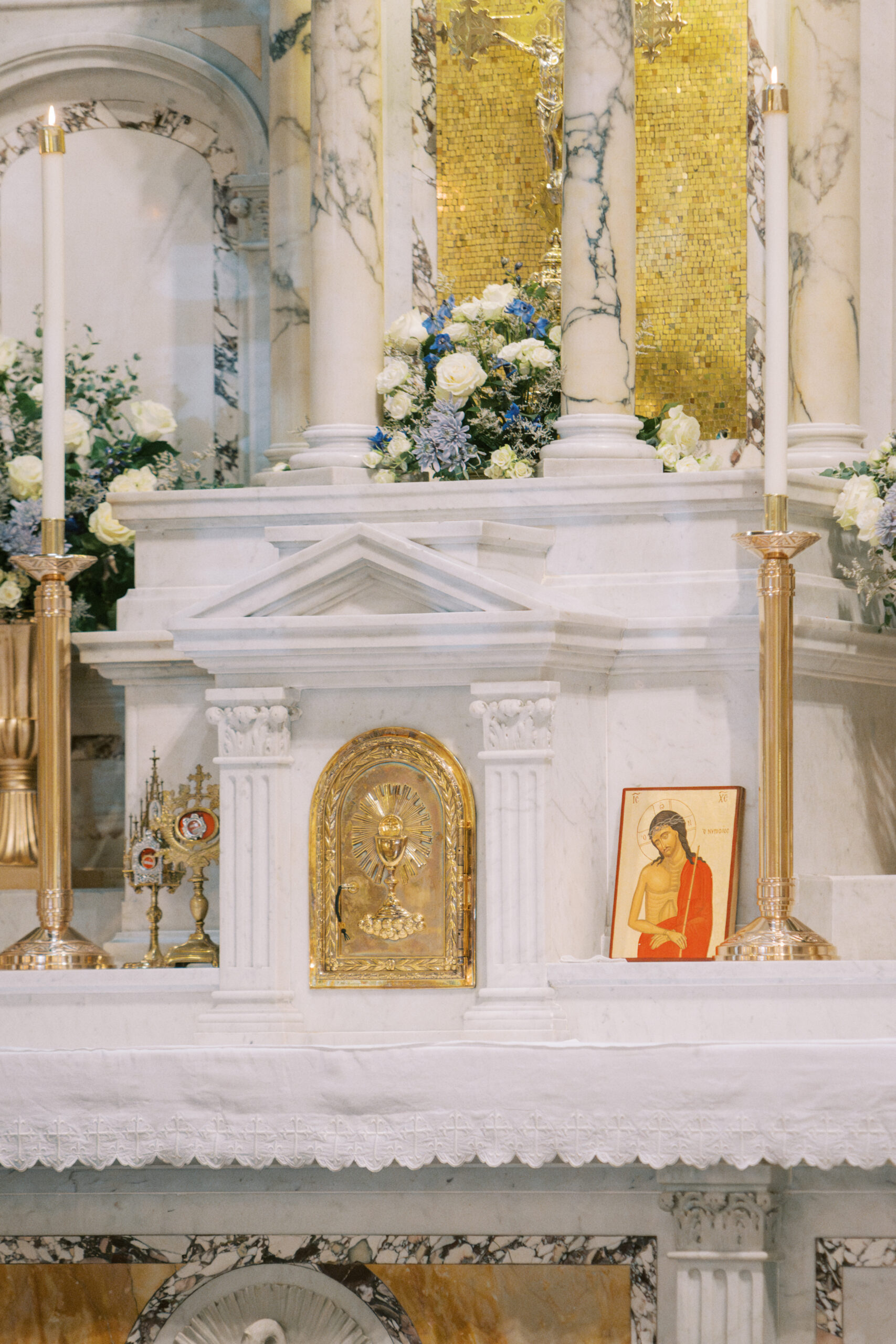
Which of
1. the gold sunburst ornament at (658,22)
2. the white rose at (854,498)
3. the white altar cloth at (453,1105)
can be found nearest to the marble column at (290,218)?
the gold sunburst ornament at (658,22)

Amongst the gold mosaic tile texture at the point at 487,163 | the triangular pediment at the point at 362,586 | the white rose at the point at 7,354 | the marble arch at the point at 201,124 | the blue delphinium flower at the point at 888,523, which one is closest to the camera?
the triangular pediment at the point at 362,586

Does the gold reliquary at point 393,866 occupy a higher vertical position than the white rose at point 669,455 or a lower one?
lower

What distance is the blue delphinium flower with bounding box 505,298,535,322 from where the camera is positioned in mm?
6793

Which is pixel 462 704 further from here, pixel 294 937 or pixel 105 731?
pixel 105 731

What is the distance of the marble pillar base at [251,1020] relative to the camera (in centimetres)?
531

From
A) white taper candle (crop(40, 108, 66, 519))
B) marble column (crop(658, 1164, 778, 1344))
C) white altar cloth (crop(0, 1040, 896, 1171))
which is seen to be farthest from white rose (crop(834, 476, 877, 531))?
white taper candle (crop(40, 108, 66, 519))

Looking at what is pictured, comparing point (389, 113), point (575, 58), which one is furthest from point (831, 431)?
point (389, 113)

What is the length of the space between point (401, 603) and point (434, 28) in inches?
115

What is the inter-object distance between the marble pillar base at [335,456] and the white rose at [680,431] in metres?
0.90

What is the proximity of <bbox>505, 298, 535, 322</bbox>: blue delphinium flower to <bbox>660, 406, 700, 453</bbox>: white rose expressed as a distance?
21.0 inches

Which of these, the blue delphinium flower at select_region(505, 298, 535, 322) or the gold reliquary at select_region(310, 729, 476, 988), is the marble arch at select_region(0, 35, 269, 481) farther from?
the gold reliquary at select_region(310, 729, 476, 988)

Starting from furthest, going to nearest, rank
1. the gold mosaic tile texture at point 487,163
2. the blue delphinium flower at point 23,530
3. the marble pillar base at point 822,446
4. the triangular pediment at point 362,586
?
1. the gold mosaic tile texture at point 487,163
2. the blue delphinium flower at point 23,530
3. the marble pillar base at point 822,446
4. the triangular pediment at point 362,586

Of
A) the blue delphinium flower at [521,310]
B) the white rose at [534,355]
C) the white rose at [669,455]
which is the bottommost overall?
the white rose at [669,455]

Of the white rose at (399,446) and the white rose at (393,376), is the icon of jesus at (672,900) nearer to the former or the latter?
the white rose at (399,446)
